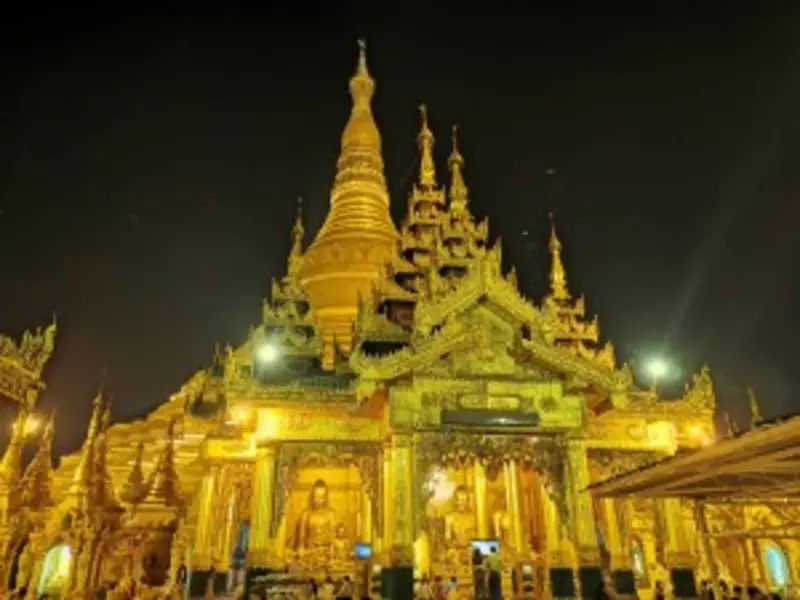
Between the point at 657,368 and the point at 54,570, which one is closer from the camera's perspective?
the point at 54,570

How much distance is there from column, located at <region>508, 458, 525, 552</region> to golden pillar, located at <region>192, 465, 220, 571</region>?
8.35 meters

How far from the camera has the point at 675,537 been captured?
54.2 ft

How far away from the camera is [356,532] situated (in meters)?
18.8

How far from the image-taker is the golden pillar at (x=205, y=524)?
16297mm

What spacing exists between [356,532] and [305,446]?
4.27m

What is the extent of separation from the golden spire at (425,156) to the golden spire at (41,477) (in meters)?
16.4

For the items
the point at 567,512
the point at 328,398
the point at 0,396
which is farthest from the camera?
the point at 328,398

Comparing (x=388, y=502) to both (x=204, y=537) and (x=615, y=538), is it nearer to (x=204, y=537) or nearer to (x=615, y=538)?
(x=204, y=537)

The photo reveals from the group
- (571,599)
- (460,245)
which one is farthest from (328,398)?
(460,245)

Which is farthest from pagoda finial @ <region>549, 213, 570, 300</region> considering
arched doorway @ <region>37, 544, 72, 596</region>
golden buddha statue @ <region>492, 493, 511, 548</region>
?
arched doorway @ <region>37, 544, 72, 596</region>

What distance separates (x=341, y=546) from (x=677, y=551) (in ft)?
29.4

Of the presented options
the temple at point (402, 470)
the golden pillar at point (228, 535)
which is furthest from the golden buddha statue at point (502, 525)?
the golden pillar at point (228, 535)

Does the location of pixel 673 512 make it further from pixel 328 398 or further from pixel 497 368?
pixel 328 398

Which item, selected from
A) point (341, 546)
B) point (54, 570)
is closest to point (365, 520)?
point (341, 546)
